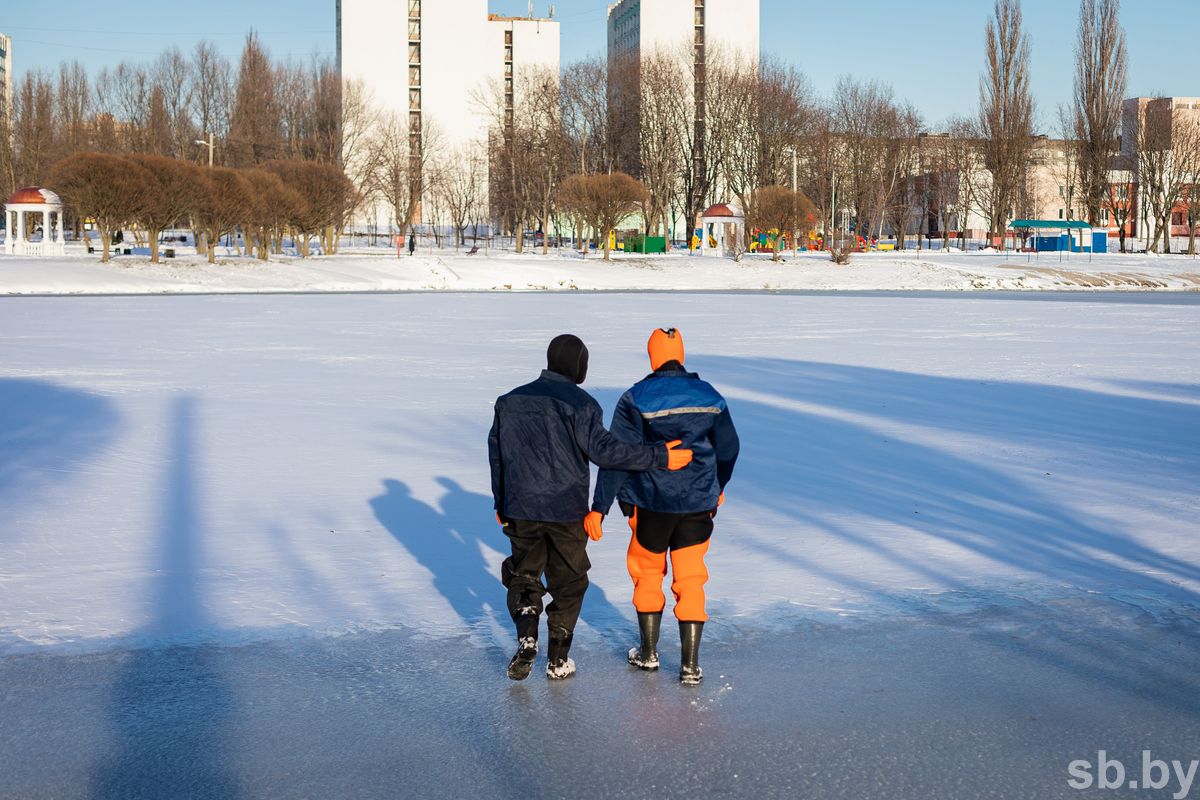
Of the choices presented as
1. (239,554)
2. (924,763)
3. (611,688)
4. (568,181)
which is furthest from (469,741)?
(568,181)

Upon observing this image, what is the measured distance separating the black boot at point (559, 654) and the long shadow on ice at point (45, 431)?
4940mm

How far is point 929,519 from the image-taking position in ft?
26.0

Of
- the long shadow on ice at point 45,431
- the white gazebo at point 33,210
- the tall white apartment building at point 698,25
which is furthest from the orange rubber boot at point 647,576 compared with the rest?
the tall white apartment building at point 698,25

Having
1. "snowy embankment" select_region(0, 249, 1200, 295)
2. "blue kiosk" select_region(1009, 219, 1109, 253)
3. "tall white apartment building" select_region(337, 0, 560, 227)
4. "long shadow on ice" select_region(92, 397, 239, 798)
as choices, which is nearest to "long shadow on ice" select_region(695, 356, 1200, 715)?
"long shadow on ice" select_region(92, 397, 239, 798)

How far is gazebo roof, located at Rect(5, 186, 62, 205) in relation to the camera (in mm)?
55188

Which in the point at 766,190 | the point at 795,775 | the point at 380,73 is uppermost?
the point at 380,73

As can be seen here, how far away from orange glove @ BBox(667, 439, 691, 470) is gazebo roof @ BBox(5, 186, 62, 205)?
56383mm

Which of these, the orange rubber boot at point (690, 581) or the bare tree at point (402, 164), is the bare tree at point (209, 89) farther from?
the orange rubber boot at point (690, 581)

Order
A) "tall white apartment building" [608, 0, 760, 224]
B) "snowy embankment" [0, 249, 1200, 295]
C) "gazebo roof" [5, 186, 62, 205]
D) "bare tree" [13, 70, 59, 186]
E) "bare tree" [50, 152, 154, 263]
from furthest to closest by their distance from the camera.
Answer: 1. "tall white apartment building" [608, 0, 760, 224]
2. "bare tree" [13, 70, 59, 186]
3. "gazebo roof" [5, 186, 62, 205]
4. "bare tree" [50, 152, 154, 263]
5. "snowy embankment" [0, 249, 1200, 295]

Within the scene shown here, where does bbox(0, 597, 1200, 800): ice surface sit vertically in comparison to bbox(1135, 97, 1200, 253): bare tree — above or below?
below

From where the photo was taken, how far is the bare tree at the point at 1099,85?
73625 millimetres

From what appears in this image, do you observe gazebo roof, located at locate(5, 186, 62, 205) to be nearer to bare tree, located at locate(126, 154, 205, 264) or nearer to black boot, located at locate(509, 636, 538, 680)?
bare tree, located at locate(126, 154, 205, 264)

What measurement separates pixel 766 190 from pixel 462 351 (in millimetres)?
42225

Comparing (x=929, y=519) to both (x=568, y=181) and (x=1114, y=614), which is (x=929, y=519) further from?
(x=568, y=181)
